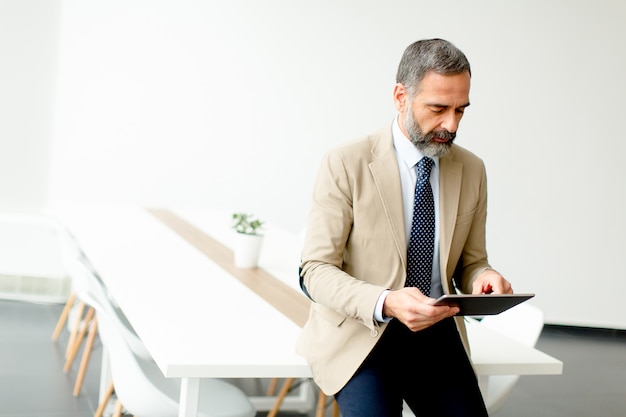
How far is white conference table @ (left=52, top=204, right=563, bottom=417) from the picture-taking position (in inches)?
95.6

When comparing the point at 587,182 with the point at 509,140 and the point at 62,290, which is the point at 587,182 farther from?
the point at 62,290

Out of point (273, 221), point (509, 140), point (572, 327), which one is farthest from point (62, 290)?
point (572, 327)

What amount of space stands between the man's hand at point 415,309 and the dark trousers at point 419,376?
0.23 meters

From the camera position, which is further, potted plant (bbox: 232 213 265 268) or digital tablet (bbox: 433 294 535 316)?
potted plant (bbox: 232 213 265 268)

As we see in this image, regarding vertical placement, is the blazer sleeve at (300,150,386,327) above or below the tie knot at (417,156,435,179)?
below

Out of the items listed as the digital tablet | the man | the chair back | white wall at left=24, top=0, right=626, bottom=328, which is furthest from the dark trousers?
white wall at left=24, top=0, right=626, bottom=328

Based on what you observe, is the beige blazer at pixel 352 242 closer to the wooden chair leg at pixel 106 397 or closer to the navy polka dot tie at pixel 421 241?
the navy polka dot tie at pixel 421 241

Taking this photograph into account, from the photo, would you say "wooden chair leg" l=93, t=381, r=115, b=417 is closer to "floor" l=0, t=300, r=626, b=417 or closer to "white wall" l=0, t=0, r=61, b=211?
"floor" l=0, t=300, r=626, b=417

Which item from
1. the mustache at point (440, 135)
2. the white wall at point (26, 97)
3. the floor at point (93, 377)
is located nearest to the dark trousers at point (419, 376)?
the mustache at point (440, 135)

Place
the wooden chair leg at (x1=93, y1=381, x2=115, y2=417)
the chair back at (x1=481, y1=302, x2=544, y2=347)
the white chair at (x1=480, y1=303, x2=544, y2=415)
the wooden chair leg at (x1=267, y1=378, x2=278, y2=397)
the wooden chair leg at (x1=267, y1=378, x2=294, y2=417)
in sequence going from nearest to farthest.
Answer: the white chair at (x1=480, y1=303, x2=544, y2=415)
the chair back at (x1=481, y1=302, x2=544, y2=347)
the wooden chair leg at (x1=93, y1=381, x2=115, y2=417)
the wooden chair leg at (x1=267, y1=378, x2=294, y2=417)
the wooden chair leg at (x1=267, y1=378, x2=278, y2=397)

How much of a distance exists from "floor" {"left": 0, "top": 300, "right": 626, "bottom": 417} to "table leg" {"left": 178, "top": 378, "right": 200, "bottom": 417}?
1.70 m

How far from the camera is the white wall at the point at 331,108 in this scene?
584cm

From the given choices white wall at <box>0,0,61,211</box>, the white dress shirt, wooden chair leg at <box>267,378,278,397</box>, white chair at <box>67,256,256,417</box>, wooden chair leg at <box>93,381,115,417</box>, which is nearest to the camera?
the white dress shirt

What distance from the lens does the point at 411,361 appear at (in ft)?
7.96
